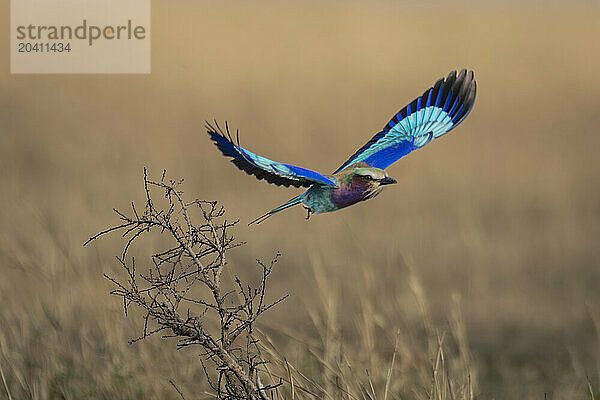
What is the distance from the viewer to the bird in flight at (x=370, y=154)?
1.70 m

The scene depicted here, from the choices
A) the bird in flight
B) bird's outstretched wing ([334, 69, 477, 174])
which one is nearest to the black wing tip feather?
the bird in flight

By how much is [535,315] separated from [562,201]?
2.58 meters

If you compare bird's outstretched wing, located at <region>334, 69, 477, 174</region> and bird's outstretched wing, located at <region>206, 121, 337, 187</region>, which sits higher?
bird's outstretched wing, located at <region>334, 69, 477, 174</region>

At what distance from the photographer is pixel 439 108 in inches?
91.0

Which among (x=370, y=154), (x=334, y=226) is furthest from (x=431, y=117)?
(x=334, y=226)

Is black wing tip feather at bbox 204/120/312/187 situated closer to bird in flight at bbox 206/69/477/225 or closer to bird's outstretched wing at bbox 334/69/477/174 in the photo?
bird in flight at bbox 206/69/477/225

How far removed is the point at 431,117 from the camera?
2312 mm

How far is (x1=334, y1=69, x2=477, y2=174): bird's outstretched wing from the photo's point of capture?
2248 mm

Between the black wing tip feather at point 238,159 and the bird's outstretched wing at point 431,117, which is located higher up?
the bird's outstretched wing at point 431,117

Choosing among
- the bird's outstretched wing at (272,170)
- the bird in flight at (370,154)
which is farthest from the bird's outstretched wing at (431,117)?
the bird's outstretched wing at (272,170)

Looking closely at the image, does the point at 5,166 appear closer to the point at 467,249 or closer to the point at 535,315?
the point at 467,249

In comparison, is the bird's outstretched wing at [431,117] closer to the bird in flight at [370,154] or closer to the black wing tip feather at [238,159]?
the bird in flight at [370,154]

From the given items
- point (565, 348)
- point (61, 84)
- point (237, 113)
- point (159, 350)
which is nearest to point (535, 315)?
point (565, 348)

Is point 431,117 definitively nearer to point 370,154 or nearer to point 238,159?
point 370,154
